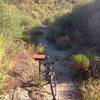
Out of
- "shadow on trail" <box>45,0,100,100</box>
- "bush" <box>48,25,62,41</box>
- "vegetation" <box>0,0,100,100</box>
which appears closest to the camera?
"vegetation" <box>0,0,100,100</box>

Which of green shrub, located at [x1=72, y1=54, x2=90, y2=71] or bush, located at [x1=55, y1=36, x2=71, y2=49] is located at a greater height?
bush, located at [x1=55, y1=36, x2=71, y2=49]

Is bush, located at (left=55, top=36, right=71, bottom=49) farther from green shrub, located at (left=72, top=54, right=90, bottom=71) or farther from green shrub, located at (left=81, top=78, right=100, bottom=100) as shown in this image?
green shrub, located at (left=81, top=78, right=100, bottom=100)

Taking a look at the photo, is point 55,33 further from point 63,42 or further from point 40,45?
point 40,45

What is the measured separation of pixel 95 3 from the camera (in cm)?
1580

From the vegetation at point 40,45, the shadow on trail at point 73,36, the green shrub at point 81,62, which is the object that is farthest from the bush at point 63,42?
the green shrub at point 81,62

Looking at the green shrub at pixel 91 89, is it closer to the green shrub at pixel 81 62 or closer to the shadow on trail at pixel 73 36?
the shadow on trail at pixel 73 36

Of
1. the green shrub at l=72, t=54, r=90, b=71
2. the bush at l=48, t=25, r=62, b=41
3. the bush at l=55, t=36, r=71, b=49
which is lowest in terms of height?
the green shrub at l=72, t=54, r=90, b=71

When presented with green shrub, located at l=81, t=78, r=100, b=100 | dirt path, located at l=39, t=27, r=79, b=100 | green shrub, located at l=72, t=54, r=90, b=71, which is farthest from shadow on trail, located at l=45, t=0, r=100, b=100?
green shrub, located at l=72, t=54, r=90, b=71

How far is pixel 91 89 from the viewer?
8992 millimetres

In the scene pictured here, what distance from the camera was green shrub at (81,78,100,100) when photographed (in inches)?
337

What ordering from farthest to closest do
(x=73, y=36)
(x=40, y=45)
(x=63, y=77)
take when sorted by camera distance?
1. (x=73, y=36)
2. (x=40, y=45)
3. (x=63, y=77)

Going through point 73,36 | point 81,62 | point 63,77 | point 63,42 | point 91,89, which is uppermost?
point 73,36

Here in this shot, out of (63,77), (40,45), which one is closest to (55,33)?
(40,45)

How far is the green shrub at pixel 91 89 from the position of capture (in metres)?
8.56
